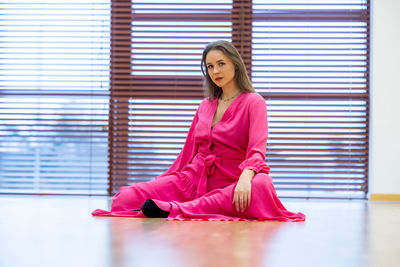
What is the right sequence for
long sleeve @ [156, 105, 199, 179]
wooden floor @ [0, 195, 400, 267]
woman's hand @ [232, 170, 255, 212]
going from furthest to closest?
long sleeve @ [156, 105, 199, 179], woman's hand @ [232, 170, 255, 212], wooden floor @ [0, 195, 400, 267]

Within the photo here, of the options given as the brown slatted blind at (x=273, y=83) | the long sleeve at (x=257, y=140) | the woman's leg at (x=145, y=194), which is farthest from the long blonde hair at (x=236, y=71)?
the brown slatted blind at (x=273, y=83)

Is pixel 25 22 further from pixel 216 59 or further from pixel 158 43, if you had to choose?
pixel 216 59

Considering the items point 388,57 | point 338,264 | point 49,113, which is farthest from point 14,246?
point 388,57

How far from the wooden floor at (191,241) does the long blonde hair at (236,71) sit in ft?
3.28

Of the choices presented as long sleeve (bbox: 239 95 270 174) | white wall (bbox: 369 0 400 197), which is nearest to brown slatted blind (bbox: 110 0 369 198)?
white wall (bbox: 369 0 400 197)

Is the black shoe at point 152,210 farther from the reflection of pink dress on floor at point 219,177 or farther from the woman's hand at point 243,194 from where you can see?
the woman's hand at point 243,194

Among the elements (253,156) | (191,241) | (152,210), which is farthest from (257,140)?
(191,241)

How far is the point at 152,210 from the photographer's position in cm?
250

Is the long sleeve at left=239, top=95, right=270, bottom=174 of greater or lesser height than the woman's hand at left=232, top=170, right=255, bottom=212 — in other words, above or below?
above

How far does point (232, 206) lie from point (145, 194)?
59 cm

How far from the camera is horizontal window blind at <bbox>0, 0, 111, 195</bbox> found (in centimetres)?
423

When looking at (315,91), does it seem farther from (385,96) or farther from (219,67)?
(219,67)

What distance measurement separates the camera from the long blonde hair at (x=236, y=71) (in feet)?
9.40

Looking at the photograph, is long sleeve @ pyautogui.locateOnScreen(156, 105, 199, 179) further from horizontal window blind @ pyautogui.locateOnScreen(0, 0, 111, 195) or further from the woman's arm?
horizontal window blind @ pyautogui.locateOnScreen(0, 0, 111, 195)
